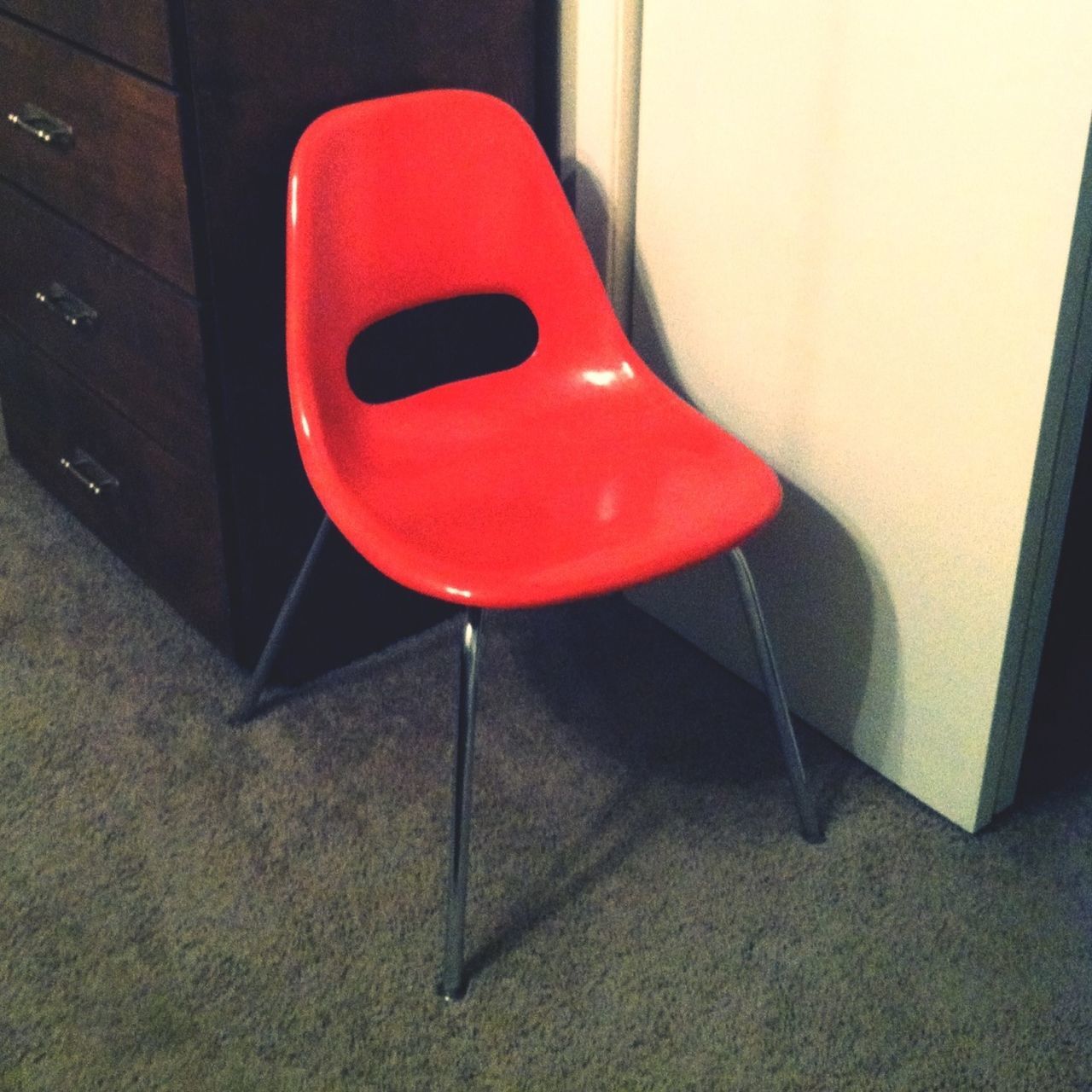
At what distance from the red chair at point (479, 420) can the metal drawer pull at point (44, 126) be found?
38 centimetres

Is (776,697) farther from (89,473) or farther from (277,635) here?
(89,473)

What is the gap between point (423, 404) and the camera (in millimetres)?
1380

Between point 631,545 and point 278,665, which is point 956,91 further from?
point 278,665

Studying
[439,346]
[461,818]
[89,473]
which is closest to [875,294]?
[439,346]

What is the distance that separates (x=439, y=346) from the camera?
1.51 meters

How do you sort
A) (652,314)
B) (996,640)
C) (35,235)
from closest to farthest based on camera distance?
(996,640) < (652,314) < (35,235)

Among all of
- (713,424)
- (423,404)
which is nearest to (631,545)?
(713,424)

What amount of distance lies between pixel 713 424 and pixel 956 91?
392 millimetres

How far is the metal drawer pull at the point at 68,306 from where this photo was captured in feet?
5.13

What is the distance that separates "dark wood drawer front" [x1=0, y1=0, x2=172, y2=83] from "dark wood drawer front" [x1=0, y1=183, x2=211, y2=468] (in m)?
0.23

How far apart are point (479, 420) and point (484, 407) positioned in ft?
0.08

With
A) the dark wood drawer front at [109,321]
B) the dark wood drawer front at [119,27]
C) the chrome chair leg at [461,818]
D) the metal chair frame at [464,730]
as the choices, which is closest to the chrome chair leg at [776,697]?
the metal chair frame at [464,730]

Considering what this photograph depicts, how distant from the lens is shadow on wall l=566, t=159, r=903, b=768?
1369 mm

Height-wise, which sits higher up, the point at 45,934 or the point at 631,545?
the point at 631,545
